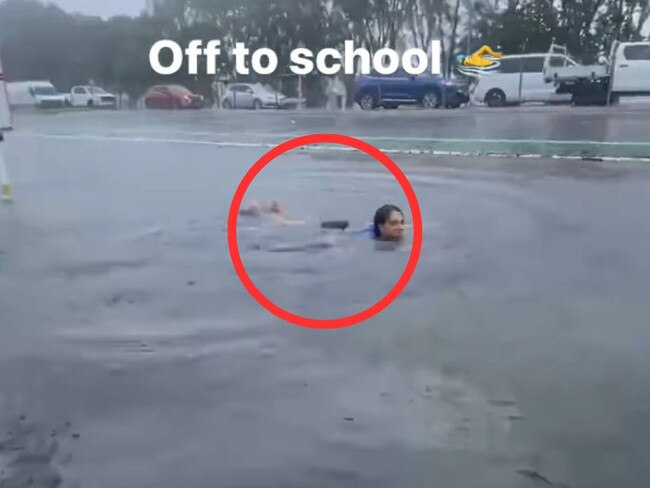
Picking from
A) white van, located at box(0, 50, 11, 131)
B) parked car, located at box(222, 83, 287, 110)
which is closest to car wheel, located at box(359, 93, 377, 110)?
parked car, located at box(222, 83, 287, 110)

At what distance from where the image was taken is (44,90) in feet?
8.70

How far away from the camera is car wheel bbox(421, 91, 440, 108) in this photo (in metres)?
2.38

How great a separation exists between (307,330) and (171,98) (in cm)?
88

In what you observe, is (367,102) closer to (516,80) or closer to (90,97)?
(516,80)

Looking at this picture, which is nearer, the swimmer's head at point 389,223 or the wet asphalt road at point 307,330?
the wet asphalt road at point 307,330

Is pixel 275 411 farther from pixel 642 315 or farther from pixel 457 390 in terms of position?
pixel 642 315

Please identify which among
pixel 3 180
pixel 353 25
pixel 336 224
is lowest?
pixel 336 224

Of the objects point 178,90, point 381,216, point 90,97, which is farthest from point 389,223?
point 90,97

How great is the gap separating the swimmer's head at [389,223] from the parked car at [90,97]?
102 cm

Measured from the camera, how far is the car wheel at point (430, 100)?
7.80 ft

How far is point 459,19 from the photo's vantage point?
2295mm

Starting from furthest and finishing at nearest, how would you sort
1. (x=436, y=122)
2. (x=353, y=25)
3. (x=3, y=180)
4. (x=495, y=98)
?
(x=3, y=180), (x=436, y=122), (x=495, y=98), (x=353, y=25)

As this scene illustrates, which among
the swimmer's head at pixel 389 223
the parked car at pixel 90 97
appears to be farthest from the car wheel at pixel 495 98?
the parked car at pixel 90 97
